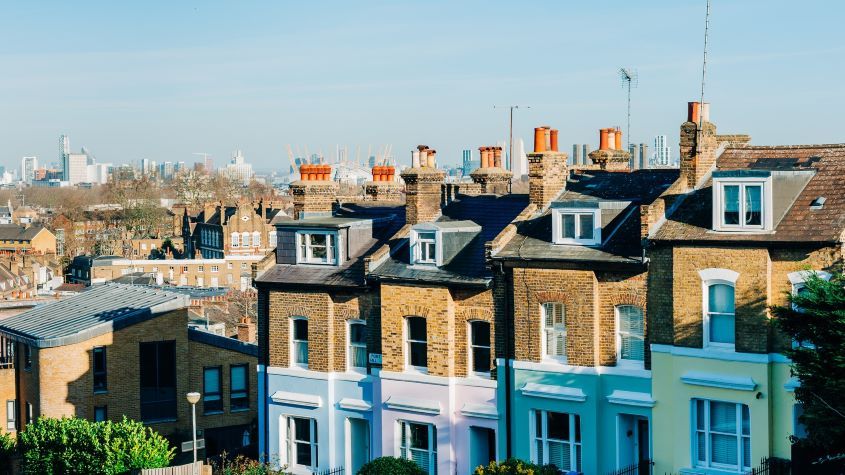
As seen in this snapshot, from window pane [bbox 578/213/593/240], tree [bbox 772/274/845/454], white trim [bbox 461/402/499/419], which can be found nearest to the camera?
tree [bbox 772/274/845/454]

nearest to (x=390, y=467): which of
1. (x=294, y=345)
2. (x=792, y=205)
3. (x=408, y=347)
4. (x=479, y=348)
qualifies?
(x=408, y=347)

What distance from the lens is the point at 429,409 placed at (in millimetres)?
30438

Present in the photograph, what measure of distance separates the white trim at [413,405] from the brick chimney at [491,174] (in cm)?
797

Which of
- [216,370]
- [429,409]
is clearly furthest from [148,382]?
[429,409]

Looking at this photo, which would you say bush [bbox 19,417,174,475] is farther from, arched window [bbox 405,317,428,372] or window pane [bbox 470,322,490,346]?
window pane [bbox 470,322,490,346]

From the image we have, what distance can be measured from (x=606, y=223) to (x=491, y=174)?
7885 mm

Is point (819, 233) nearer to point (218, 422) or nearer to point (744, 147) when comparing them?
point (744, 147)

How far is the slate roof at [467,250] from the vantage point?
98.8ft

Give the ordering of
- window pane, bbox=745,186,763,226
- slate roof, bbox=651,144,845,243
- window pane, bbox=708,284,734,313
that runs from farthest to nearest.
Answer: window pane, bbox=708,284,734,313 < window pane, bbox=745,186,763,226 < slate roof, bbox=651,144,845,243

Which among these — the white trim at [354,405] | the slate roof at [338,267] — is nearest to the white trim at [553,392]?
the white trim at [354,405]

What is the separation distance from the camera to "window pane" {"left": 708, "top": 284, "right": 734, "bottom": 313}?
26.2 metres

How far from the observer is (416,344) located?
102 ft

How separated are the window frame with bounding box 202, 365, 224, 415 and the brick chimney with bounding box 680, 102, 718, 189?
19.6 metres

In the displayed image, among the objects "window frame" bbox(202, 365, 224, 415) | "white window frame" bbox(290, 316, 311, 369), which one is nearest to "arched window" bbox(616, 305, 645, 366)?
"white window frame" bbox(290, 316, 311, 369)
